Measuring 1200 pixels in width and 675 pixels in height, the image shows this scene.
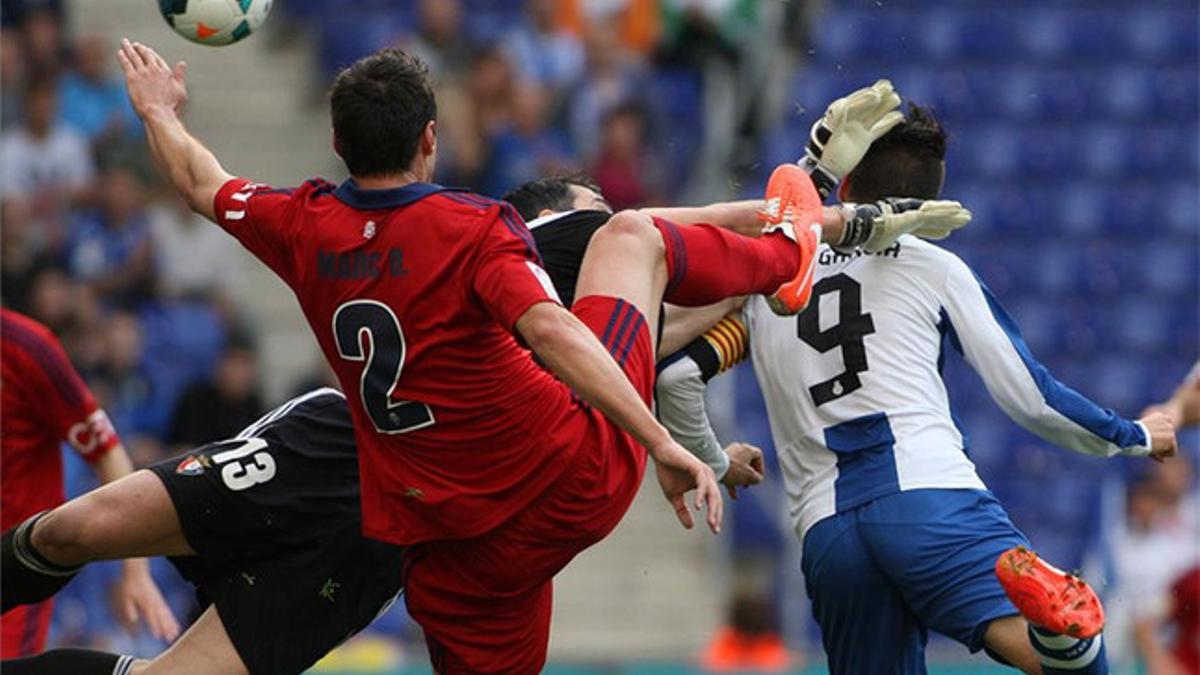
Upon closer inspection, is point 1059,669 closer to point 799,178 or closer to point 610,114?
point 799,178

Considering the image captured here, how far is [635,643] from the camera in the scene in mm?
12727

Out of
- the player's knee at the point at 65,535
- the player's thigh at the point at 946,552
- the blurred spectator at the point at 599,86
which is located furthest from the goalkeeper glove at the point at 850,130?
the blurred spectator at the point at 599,86

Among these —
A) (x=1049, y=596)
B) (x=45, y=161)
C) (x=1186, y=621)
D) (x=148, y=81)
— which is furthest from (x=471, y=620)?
(x=45, y=161)

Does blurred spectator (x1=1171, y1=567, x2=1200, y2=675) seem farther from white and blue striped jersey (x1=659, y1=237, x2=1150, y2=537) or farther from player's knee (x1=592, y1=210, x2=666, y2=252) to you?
player's knee (x1=592, y1=210, x2=666, y2=252)

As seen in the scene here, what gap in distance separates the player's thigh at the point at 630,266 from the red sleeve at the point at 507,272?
0.34m

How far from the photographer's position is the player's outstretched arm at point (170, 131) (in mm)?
6504

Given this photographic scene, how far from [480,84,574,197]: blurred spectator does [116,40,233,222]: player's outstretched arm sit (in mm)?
6261

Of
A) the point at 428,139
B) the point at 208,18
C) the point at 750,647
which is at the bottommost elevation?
the point at 750,647

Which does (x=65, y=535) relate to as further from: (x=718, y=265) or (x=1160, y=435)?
(x=1160, y=435)

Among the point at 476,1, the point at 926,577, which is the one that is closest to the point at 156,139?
the point at 926,577

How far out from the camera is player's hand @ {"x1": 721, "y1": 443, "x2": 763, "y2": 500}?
7.06 m

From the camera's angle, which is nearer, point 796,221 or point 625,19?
point 796,221

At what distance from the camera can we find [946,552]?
643 centimetres

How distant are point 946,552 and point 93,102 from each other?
327 inches
